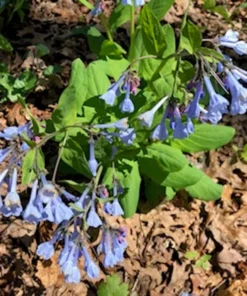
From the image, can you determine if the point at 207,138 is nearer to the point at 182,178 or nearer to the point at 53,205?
the point at 182,178

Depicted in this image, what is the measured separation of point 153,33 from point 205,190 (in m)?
0.95

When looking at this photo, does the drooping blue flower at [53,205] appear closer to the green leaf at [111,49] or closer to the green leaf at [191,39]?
the green leaf at [191,39]

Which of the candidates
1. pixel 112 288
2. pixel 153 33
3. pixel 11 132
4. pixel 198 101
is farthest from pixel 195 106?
pixel 112 288

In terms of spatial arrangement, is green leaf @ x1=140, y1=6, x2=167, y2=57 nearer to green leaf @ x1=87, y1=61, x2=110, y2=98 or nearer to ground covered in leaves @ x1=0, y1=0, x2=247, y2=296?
green leaf @ x1=87, y1=61, x2=110, y2=98

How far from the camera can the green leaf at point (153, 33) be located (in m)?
2.29

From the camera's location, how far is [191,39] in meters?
2.14

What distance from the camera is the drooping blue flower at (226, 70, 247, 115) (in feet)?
6.93

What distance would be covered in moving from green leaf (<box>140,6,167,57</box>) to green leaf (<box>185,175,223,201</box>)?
0.84 metres

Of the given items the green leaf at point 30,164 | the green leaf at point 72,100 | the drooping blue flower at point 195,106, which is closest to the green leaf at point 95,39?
the green leaf at point 72,100

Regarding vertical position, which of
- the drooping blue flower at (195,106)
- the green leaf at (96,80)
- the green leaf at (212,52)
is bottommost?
the green leaf at (96,80)

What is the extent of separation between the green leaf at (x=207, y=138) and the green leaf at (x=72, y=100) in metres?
0.52

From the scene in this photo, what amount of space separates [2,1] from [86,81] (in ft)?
3.91

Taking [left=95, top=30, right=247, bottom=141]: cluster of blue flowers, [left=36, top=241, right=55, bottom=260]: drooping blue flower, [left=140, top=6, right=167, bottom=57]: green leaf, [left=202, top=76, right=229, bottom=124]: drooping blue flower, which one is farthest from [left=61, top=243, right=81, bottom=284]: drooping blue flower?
[left=140, top=6, right=167, bottom=57]: green leaf

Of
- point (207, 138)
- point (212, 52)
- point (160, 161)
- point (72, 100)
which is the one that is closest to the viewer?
point (212, 52)
